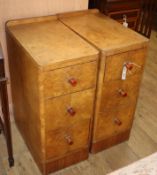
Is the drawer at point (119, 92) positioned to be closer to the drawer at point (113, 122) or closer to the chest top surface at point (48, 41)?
the drawer at point (113, 122)

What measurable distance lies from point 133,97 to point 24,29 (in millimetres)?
720

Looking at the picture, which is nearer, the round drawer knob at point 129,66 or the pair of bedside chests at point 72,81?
the pair of bedside chests at point 72,81

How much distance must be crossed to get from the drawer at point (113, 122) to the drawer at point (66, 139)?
0.09 m

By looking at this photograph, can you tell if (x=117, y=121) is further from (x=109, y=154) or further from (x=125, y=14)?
(x=125, y=14)

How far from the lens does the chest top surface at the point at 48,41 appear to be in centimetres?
123

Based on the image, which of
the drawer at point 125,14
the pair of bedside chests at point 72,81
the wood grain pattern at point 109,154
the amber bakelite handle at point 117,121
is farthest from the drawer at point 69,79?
the drawer at point 125,14

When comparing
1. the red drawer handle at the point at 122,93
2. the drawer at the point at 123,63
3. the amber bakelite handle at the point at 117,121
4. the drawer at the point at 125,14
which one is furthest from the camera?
the drawer at the point at 125,14

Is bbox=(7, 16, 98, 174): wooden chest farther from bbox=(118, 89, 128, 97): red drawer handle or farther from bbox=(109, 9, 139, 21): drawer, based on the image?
bbox=(109, 9, 139, 21): drawer

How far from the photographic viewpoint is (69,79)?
1265 millimetres

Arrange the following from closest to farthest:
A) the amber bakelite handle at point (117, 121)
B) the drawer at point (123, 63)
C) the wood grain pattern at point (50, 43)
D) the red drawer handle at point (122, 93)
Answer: the wood grain pattern at point (50, 43) → the drawer at point (123, 63) → the red drawer handle at point (122, 93) → the amber bakelite handle at point (117, 121)

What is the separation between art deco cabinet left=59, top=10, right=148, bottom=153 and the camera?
4.47 ft

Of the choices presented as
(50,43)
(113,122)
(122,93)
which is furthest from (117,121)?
(50,43)

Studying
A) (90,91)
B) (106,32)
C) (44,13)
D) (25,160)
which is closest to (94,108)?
(90,91)

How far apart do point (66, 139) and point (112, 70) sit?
44 cm
